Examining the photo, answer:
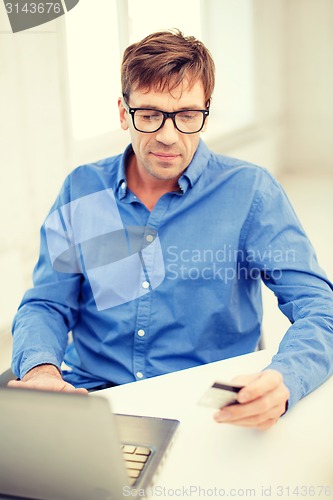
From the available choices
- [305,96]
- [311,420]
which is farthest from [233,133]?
[311,420]

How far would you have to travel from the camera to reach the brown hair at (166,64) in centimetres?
158

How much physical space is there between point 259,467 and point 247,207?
29.7 inches

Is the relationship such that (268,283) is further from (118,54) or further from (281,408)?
(118,54)

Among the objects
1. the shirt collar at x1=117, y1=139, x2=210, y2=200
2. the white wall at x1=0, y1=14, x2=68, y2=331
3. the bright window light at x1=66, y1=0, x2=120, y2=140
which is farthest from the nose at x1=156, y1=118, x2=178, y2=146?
the bright window light at x1=66, y1=0, x2=120, y2=140

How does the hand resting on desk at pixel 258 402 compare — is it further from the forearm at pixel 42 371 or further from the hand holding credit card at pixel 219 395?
the forearm at pixel 42 371

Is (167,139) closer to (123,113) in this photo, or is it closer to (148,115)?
(148,115)

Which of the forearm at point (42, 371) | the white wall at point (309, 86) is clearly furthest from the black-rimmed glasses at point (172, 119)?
the white wall at point (309, 86)

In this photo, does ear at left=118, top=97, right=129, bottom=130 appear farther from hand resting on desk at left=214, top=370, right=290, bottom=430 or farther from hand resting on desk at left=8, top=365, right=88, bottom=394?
hand resting on desk at left=214, top=370, right=290, bottom=430

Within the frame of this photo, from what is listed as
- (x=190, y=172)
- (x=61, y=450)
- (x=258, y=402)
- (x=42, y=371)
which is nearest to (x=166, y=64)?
(x=190, y=172)

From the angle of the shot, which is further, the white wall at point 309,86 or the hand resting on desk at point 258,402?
the white wall at point 309,86

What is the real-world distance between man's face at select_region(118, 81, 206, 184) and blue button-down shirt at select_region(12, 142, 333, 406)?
48 millimetres

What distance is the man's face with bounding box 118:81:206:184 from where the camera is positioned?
1582 mm

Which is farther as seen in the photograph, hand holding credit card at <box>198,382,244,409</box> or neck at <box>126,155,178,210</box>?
neck at <box>126,155,178,210</box>

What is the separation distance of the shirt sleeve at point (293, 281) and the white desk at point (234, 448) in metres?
0.06
